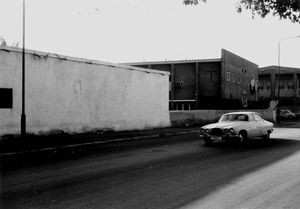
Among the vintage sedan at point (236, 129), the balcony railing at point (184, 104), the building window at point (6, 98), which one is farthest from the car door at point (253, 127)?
the balcony railing at point (184, 104)

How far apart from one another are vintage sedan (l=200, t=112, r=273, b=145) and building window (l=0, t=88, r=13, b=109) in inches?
364

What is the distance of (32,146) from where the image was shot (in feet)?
47.8

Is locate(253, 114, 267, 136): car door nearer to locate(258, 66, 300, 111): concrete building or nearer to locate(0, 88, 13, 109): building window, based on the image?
locate(0, 88, 13, 109): building window

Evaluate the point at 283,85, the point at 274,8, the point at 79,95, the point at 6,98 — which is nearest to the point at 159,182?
the point at 274,8

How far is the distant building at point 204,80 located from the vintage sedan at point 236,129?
3191cm

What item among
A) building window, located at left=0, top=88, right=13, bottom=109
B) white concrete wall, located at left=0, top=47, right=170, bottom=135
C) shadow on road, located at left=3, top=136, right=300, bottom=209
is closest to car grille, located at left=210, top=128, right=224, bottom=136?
shadow on road, located at left=3, top=136, right=300, bottom=209

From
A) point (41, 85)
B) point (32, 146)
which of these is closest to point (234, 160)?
point (32, 146)

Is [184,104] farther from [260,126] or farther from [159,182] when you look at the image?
[159,182]

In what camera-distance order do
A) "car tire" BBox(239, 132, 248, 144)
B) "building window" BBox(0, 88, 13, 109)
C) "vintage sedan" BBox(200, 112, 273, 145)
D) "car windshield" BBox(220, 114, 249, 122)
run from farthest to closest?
"building window" BBox(0, 88, 13, 109) < "car windshield" BBox(220, 114, 249, 122) < "car tire" BBox(239, 132, 248, 144) < "vintage sedan" BBox(200, 112, 273, 145)

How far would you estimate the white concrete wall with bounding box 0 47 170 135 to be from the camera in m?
18.0

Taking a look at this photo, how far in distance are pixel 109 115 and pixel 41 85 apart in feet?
18.1

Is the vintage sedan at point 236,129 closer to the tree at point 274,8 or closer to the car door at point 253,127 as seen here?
the car door at point 253,127

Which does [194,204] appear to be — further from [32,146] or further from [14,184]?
[32,146]

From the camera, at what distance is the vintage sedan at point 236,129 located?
1469 centimetres
